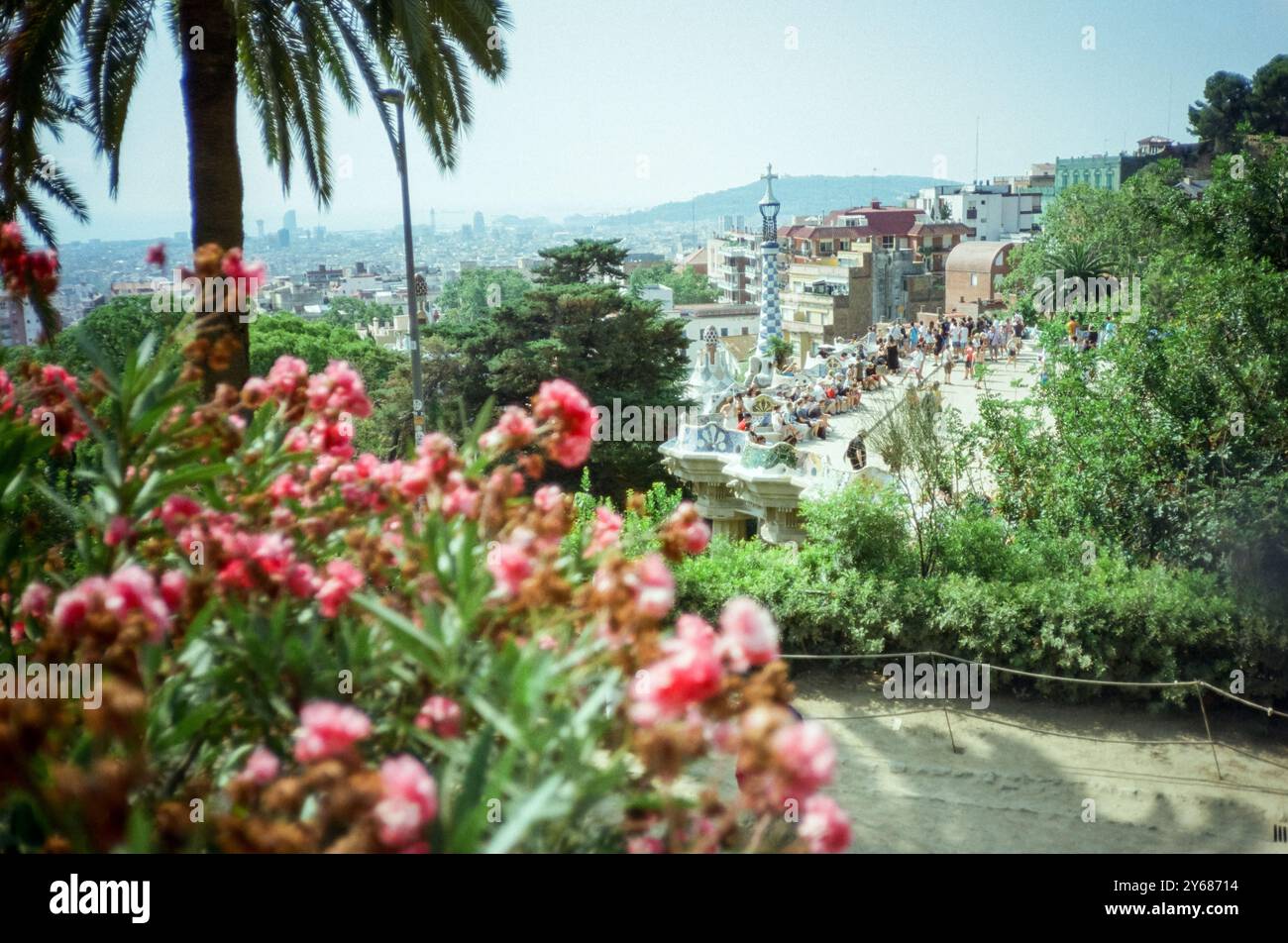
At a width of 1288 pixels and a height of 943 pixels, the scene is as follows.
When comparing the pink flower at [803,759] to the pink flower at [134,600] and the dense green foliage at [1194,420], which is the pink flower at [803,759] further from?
the dense green foliage at [1194,420]

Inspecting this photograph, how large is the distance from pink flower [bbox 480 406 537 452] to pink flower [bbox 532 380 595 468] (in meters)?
0.05

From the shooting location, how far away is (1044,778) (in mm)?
8289

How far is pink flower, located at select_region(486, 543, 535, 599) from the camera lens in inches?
95.1

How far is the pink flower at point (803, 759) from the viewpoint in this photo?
1801 mm

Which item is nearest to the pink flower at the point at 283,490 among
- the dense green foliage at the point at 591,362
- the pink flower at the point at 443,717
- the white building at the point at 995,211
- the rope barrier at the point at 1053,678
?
the pink flower at the point at 443,717

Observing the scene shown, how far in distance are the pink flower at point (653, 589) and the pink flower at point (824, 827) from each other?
45cm

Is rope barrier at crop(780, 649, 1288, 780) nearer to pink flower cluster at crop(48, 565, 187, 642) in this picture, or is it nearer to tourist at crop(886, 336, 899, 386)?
pink flower cluster at crop(48, 565, 187, 642)

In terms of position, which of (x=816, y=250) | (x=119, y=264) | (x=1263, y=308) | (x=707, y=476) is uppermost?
(x=816, y=250)

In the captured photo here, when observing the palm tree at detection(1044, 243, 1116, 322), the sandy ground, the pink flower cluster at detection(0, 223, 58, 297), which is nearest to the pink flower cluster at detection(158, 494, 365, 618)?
the pink flower cluster at detection(0, 223, 58, 297)
